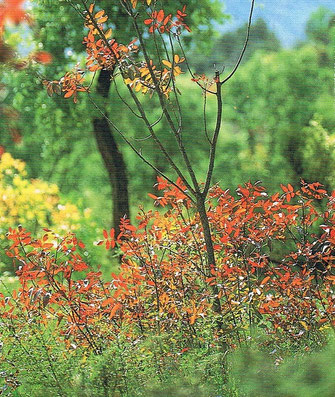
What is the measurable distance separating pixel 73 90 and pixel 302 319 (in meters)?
1.10

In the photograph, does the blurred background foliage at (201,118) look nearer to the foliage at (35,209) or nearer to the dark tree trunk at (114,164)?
the dark tree trunk at (114,164)

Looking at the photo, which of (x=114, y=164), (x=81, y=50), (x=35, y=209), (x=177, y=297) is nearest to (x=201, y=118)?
(x=114, y=164)

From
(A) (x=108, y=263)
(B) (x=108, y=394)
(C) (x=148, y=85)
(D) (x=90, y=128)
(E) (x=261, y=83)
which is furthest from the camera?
(E) (x=261, y=83)

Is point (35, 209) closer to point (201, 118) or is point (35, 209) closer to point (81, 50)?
point (81, 50)

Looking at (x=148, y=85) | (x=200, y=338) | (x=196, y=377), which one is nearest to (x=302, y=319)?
(x=200, y=338)

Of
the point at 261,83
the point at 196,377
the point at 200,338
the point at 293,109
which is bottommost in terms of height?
the point at 196,377

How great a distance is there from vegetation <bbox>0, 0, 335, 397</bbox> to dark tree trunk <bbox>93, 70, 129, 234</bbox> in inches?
0.4

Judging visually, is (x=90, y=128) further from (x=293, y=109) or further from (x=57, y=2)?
(x=293, y=109)

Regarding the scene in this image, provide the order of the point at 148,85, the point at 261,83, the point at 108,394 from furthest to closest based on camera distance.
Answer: the point at 261,83 < the point at 148,85 < the point at 108,394

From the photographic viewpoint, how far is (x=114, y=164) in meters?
4.49

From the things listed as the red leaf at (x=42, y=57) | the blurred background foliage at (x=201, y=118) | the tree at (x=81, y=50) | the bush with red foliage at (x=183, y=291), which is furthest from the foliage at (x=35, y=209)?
the bush with red foliage at (x=183, y=291)

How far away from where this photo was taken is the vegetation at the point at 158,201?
199cm

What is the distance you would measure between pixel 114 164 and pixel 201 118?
788mm

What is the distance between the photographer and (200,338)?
1979 millimetres
